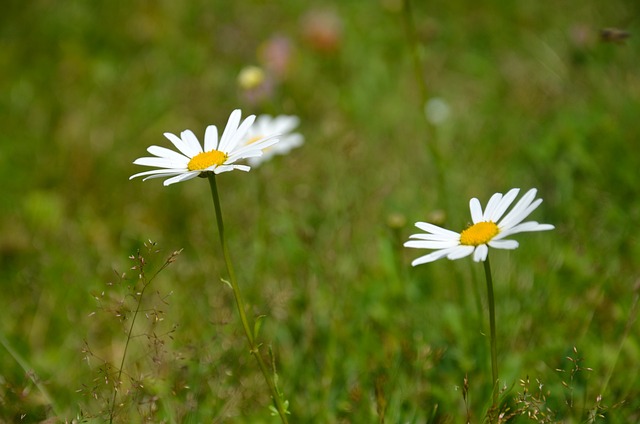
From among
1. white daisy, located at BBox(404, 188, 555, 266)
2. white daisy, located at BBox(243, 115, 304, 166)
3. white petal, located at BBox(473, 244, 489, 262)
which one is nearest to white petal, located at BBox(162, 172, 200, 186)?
white daisy, located at BBox(404, 188, 555, 266)

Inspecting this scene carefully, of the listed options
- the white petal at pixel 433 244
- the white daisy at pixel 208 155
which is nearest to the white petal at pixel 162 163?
the white daisy at pixel 208 155

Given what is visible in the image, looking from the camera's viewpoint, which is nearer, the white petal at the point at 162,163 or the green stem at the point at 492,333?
the green stem at the point at 492,333

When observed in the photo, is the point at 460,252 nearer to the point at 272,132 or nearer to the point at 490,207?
the point at 490,207

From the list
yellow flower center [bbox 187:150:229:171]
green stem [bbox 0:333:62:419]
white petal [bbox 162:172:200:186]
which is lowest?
green stem [bbox 0:333:62:419]

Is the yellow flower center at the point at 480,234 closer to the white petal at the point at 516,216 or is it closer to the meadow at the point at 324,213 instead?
the white petal at the point at 516,216

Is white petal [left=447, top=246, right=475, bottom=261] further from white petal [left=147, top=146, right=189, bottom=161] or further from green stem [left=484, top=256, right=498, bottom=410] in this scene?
white petal [left=147, top=146, right=189, bottom=161]

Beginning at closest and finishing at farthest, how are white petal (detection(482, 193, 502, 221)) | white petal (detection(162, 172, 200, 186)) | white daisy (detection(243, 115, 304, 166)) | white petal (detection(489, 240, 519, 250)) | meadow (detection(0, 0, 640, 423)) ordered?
white petal (detection(489, 240, 519, 250)) → white petal (detection(162, 172, 200, 186)) → white petal (detection(482, 193, 502, 221)) → meadow (detection(0, 0, 640, 423)) → white daisy (detection(243, 115, 304, 166))

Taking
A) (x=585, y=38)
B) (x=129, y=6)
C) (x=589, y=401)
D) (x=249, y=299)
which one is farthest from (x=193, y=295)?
(x=129, y=6)

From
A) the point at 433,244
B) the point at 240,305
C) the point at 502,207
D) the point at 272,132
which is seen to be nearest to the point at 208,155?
the point at 240,305
